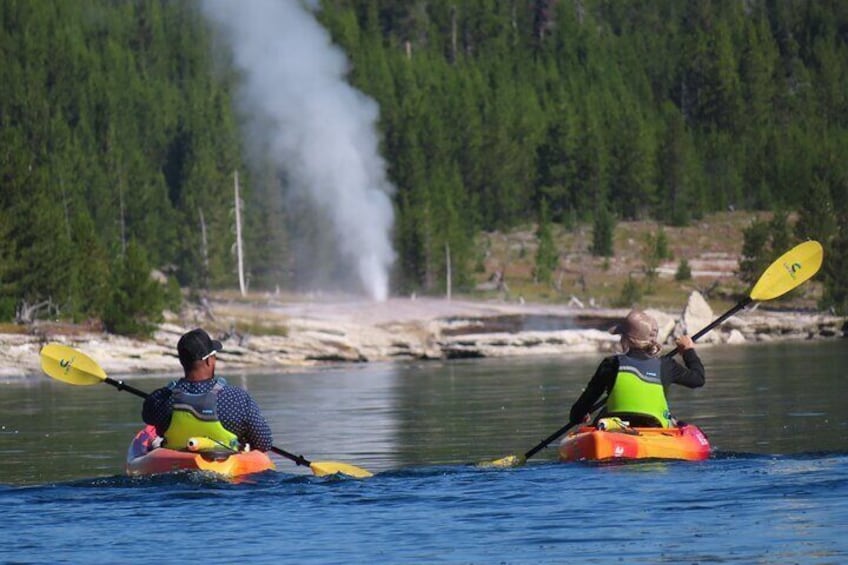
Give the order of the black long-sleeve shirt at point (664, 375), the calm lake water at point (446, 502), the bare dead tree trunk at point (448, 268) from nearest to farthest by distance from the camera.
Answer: the calm lake water at point (446, 502), the black long-sleeve shirt at point (664, 375), the bare dead tree trunk at point (448, 268)

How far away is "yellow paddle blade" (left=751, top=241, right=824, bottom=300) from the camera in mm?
20594

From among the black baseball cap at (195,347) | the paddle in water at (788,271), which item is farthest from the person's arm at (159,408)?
the paddle in water at (788,271)

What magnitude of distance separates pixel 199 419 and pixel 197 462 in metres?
0.42

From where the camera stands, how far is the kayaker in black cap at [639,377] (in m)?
16.9

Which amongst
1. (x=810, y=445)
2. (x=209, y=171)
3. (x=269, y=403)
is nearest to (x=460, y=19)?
(x=209, y=171)

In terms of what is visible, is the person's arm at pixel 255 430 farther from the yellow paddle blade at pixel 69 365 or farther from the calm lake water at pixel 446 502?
the yellow paddle blade at pixel 69 365

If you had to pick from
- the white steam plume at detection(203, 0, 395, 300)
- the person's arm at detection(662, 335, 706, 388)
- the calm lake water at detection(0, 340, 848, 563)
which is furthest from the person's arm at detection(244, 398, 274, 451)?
the white steam plume at detection(203, 0, 395, 300)

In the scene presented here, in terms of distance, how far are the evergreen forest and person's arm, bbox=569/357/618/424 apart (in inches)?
1563

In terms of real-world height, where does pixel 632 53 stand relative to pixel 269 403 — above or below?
above

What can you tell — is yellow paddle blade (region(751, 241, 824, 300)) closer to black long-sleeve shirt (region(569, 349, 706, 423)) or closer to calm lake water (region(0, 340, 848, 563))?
calm lake water (region(0, 340, 848, 563))

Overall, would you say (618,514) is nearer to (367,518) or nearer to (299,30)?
(367,518)

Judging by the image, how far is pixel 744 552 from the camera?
38.9ft

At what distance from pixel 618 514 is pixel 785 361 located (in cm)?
3290

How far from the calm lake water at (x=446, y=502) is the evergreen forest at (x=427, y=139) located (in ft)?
111
